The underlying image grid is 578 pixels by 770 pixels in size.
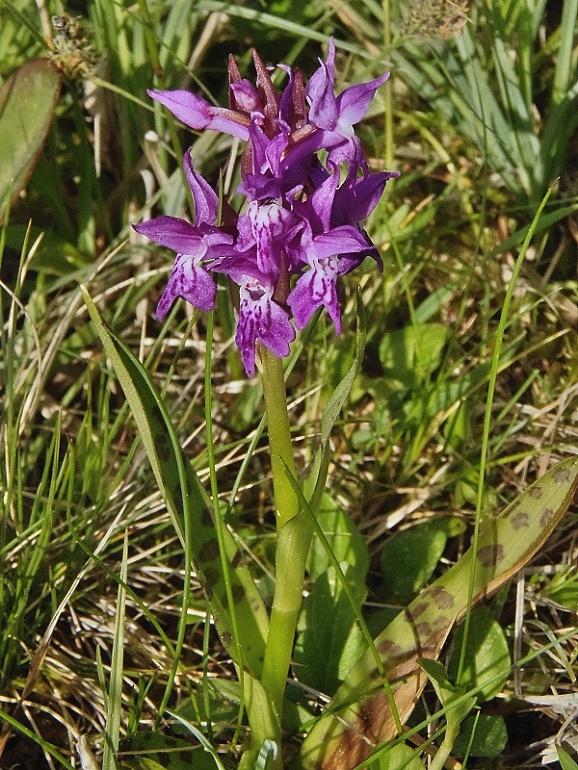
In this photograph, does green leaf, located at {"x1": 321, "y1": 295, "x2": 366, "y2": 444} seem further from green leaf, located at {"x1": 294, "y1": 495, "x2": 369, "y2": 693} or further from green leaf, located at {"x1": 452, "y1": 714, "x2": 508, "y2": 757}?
green leaf, located at {"x1": 452, "y1": 714, "x2": 508, "y2": 757}

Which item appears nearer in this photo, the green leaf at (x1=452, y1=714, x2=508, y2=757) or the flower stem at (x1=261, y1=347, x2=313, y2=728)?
the flower stem at (x1=261, y1=347, x2=313, y2=728)

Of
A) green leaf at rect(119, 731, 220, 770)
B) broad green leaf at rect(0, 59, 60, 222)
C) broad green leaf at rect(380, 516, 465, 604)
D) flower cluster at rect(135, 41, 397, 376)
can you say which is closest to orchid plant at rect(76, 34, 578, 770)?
flower cluster at rect(135, 41, 397, 376)

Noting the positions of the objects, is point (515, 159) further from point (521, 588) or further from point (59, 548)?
point (59, 548)

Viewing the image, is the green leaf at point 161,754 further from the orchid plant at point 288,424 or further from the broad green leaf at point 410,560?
the broad green leaf at point 410,560

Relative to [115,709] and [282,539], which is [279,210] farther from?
[115,709]

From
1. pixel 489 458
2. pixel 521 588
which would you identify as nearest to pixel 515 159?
pixel 489 458

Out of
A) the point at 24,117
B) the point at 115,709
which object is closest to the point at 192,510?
the point at 115,709
